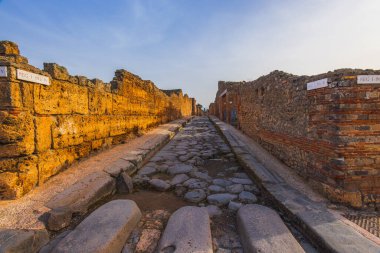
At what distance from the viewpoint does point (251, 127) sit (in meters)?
7.05

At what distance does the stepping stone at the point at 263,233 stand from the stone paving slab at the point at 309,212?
0.78 feet

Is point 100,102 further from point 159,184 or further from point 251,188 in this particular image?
point 251,188

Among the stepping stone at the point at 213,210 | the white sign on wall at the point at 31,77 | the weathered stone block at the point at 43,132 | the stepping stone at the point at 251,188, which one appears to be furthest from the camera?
the stepping stone at the point at 251,188

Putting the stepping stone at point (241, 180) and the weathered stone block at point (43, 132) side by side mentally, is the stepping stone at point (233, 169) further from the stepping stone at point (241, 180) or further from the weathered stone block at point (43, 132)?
the weathered stone block at point (43, 132)

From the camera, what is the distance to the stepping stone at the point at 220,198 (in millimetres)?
2648

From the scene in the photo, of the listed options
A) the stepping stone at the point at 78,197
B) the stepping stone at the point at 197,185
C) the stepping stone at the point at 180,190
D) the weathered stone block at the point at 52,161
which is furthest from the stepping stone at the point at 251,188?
the weathered stone block at the point at 52,161

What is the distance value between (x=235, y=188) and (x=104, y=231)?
2.00 meters

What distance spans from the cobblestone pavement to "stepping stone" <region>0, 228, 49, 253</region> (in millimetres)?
791

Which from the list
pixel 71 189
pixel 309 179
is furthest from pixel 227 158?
pixel 71 189

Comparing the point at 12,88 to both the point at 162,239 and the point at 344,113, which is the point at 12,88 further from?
the point at 344,113

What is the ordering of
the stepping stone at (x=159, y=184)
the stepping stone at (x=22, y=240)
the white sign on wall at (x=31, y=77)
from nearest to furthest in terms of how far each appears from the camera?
the stepping stone at (x=22, y=240)
the white sign on wall at (x=31, y=77)
the stepping stone at (x=159, y=184)

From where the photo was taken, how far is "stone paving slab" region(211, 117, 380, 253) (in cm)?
167

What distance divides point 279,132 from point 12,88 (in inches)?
188

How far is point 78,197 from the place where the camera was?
2.46 meters
